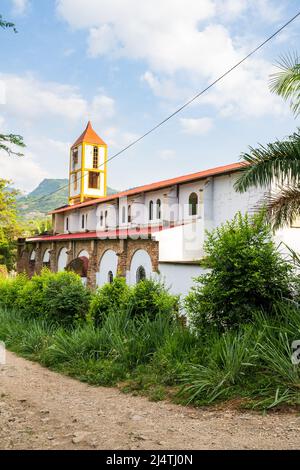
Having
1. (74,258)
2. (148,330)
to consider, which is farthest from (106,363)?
(74,258)

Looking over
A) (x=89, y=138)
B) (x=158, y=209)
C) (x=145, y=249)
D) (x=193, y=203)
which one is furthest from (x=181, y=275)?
(x=89, y=138)

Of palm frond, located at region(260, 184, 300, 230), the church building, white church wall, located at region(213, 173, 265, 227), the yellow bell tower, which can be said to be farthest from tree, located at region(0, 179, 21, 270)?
palm frond, located at region(260, 184, 300, 230)

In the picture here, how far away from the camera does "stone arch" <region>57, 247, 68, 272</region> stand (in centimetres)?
3144

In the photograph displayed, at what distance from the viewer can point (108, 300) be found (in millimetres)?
10734

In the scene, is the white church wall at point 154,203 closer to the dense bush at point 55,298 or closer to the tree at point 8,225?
the dense bush at point 55,298

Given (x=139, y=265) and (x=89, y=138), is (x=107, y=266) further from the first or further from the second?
(x=89, y=138)

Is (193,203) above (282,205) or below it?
above

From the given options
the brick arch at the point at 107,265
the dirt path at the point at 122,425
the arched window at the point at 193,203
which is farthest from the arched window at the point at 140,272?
the dirt path at the point at 122,425

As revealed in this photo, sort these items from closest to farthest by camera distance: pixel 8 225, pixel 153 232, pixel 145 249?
pixel 153 232 → pixel 145 249 → pixel 8 225

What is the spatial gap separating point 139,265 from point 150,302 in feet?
39.2

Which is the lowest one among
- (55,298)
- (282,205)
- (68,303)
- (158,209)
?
(68,303)

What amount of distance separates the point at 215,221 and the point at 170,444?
1863 centimetres

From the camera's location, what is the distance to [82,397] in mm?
6594
